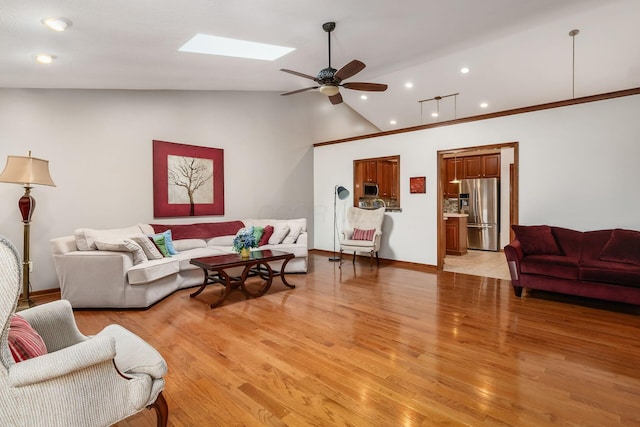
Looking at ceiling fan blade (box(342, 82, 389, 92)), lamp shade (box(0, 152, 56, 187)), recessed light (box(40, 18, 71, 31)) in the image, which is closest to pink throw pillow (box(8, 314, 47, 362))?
recessed light (box(40, 18, 71, 31))

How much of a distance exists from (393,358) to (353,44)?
10.8 ft

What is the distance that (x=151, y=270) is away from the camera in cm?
373

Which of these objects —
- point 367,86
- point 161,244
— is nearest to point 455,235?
point 367,86

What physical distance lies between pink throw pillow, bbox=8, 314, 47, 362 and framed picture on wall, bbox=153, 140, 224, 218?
404 centimetres

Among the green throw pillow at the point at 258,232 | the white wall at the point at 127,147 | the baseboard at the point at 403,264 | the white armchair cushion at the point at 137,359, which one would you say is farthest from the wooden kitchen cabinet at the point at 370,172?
the white armchair cushion at the point at 137,359

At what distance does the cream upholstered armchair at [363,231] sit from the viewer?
234 inches

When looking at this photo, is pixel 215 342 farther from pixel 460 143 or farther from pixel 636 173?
pixel 636 173

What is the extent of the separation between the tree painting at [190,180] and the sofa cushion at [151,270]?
1638mm

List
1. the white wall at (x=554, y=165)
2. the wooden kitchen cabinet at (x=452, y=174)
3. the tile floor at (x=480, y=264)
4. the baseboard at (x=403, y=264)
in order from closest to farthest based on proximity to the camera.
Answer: the white wall at (x=554, y=165), the tile floor at (x=480, y=264), the baseboard at (x=403, y=264), the wooden kitchen cabinet at (x=452, y=174)

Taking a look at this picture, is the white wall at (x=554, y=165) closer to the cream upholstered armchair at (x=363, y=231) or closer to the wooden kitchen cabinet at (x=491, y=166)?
the cream upholstered armchair at (x=363, y=231)

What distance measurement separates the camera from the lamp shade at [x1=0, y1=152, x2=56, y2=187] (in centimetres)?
351

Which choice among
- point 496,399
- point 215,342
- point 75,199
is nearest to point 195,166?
point 75,199

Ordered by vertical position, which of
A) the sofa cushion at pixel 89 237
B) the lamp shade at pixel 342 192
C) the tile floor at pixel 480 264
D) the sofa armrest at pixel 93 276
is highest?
the lamp shade at pixel 342 192

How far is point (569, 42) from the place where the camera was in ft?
13.7
